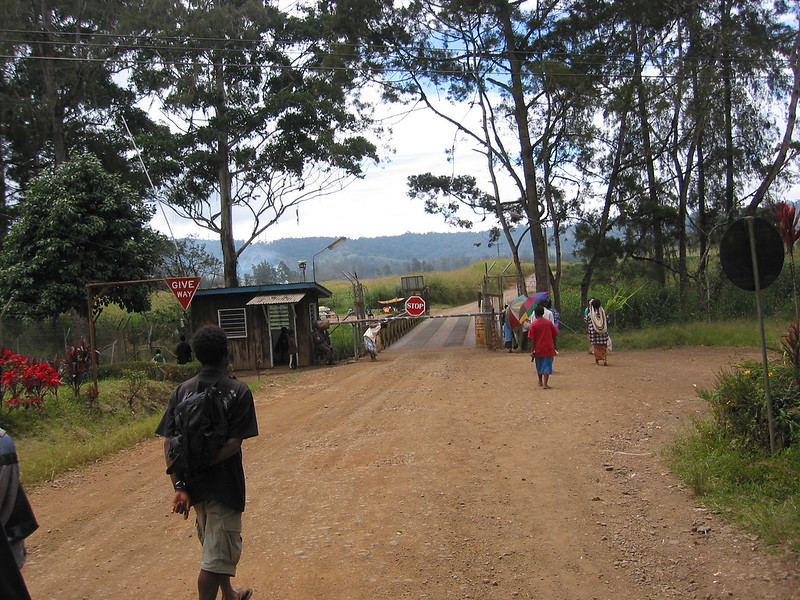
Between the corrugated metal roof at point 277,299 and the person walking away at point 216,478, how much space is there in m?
19.5

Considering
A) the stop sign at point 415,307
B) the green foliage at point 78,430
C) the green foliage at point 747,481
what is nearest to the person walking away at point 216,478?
the green foliage at point 747,481

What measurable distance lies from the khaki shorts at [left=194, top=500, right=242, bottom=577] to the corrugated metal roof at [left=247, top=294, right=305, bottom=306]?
64.1ft

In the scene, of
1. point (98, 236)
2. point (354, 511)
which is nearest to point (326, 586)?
point (354, 511)

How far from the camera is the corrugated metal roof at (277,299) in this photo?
78.2 feet

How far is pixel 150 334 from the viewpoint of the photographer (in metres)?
26.0

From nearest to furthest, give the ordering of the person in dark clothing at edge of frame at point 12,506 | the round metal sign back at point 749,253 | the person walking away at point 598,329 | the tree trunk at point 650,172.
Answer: the person in dark clothing at edge of frame at point 12,506 → the round metal sign back at point 749,253 → the person walking away at point 598,329 → the tree trunk at point 650,172

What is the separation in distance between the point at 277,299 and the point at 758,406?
18.6m

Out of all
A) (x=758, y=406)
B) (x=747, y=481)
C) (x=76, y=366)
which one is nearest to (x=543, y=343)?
(x=758, y=406)

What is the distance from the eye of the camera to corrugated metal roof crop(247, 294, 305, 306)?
2385 cm

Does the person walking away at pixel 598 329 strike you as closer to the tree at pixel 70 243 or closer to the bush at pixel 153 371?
the bush at pixel 153 371

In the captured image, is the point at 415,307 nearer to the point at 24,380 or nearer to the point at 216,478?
the point at 24,380

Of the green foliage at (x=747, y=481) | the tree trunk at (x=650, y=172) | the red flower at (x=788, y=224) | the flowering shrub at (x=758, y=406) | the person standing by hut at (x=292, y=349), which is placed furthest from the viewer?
the tree trunk at (x=650, y=172)

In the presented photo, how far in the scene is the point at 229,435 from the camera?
13.8 feet

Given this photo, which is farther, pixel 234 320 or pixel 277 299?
pixel 234 320
